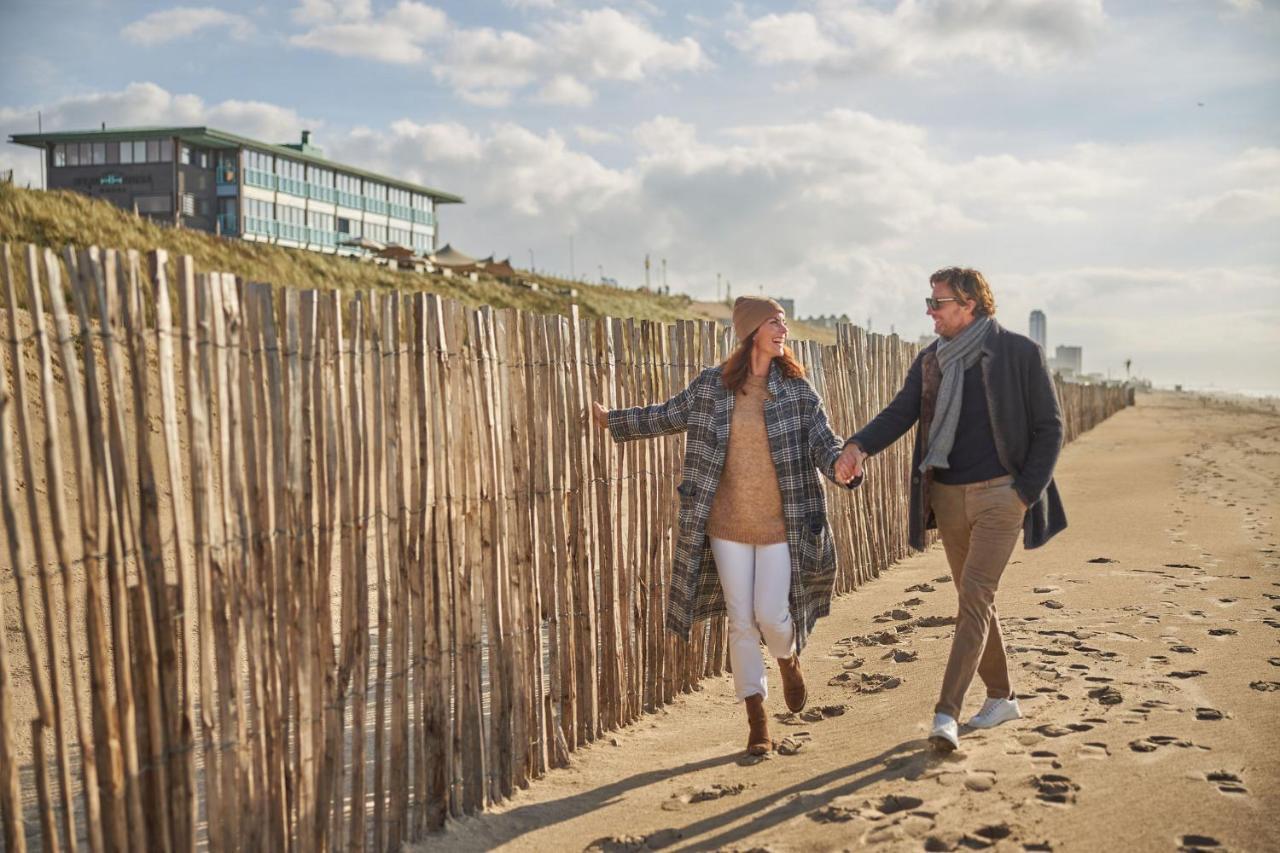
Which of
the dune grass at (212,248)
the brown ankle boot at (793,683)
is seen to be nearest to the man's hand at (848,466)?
the brown ankle boot at (793,683)

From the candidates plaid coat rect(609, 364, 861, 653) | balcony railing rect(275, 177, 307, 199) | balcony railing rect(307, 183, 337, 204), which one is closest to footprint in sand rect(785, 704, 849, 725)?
plaid coat rect(609, 364, 861, 653)

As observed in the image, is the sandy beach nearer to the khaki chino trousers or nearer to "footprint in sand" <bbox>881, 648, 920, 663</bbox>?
"footprint in sand" <bbox>881, 648, 920, 663</bbox>

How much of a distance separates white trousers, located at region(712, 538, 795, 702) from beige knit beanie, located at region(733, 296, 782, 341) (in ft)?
2.64

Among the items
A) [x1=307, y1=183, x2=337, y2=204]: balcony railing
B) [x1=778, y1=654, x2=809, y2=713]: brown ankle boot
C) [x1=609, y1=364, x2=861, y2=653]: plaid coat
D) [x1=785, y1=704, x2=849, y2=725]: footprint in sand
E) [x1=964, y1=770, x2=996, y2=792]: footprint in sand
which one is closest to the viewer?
[x1=964, y1=770, x2=996, y2=792]: footprint in sand

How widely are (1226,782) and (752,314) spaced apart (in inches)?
87.2

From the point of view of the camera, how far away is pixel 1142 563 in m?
7.72

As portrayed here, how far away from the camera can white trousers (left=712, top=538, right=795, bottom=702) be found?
420 cm

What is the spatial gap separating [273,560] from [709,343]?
3.15 metres

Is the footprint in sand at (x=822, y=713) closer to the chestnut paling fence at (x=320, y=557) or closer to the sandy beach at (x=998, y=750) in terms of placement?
the sandy beach at (x=998, y=750)

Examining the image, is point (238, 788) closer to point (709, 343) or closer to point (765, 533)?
point (765, 533)

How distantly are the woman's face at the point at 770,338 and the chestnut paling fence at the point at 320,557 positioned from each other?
0.78 m

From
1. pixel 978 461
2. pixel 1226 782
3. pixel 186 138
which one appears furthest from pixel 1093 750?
pixel 186 138

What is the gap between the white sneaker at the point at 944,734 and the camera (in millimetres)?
3936

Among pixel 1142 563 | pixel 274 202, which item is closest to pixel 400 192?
pixel 274 202
